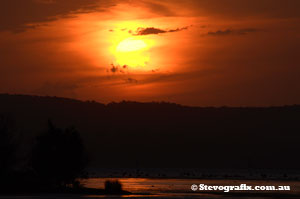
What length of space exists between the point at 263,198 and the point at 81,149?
23.6 metres

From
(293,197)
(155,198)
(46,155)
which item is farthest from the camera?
(46,155)

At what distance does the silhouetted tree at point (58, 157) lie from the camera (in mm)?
93875

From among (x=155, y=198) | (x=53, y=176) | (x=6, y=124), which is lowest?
(x=155, y=198)

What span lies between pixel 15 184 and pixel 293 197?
109ft

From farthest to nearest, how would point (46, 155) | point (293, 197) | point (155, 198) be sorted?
point (46, 155)
point (293, 197)
point (155, 198)

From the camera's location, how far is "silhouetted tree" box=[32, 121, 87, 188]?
9388 centimetres

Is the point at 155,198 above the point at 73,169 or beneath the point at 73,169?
beneath

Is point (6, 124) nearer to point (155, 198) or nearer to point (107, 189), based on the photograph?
point (107, 189)

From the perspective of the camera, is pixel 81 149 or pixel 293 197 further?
pixel 81 149

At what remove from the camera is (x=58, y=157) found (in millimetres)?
93938

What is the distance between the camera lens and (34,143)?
9581 cm

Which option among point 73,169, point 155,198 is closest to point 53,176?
point 73,169

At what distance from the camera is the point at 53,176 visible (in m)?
94.4

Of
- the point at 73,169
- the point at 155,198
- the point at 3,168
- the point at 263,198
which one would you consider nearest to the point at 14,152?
the point at 3,168
